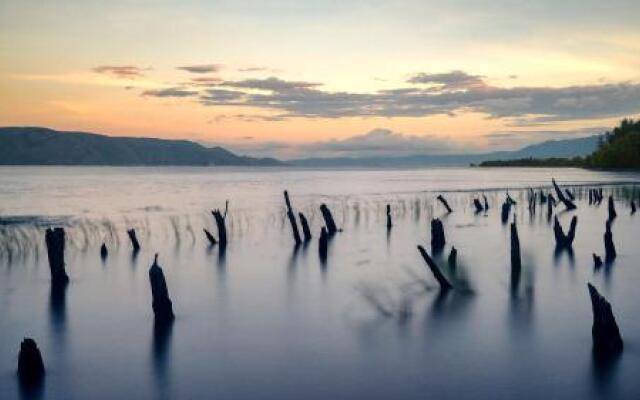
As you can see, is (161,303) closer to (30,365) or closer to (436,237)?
(30,365)

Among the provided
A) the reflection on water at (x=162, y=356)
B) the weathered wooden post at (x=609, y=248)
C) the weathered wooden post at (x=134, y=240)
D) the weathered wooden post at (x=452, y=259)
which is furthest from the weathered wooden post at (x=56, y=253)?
the weathered wooden post at (x=609, y=248)

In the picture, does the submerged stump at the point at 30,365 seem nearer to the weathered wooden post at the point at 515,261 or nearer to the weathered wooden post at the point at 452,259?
the weathered wooden post at the point at 515,261

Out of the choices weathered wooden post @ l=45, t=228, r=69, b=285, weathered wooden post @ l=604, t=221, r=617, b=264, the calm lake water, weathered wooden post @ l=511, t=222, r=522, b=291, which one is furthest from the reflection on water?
weathered wooden post @ l=604, t=221, r=617, b=264

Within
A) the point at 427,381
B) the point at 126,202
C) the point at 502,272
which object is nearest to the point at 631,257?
the point at 502,272

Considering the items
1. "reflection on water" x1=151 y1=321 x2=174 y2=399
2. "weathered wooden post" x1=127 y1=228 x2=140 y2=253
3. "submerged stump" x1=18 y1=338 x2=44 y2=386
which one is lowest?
"reflection on water" x1=151 y1=321 x2=174 y2=399

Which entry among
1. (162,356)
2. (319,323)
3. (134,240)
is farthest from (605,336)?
(134,240)

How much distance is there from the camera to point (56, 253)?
2280cm

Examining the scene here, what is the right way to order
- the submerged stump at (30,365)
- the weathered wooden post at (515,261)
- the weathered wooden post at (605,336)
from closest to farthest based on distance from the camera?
the submerged stump at (30,365) → the weathered wooden post at (605,336) → the weathered wooden post at (515,261)

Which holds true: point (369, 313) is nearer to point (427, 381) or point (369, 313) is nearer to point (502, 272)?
point (427, 381)

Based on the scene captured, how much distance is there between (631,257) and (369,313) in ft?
53.8

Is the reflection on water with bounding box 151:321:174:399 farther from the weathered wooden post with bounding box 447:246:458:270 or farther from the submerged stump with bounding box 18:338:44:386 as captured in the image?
the weathered wooden post with bounding box 447:246:458:270

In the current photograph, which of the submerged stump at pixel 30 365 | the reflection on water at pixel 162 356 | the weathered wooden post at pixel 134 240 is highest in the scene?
the weathered wooden post at pixel 134 240

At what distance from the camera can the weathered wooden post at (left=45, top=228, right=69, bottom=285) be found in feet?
72.1

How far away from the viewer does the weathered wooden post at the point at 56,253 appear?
866 inches
